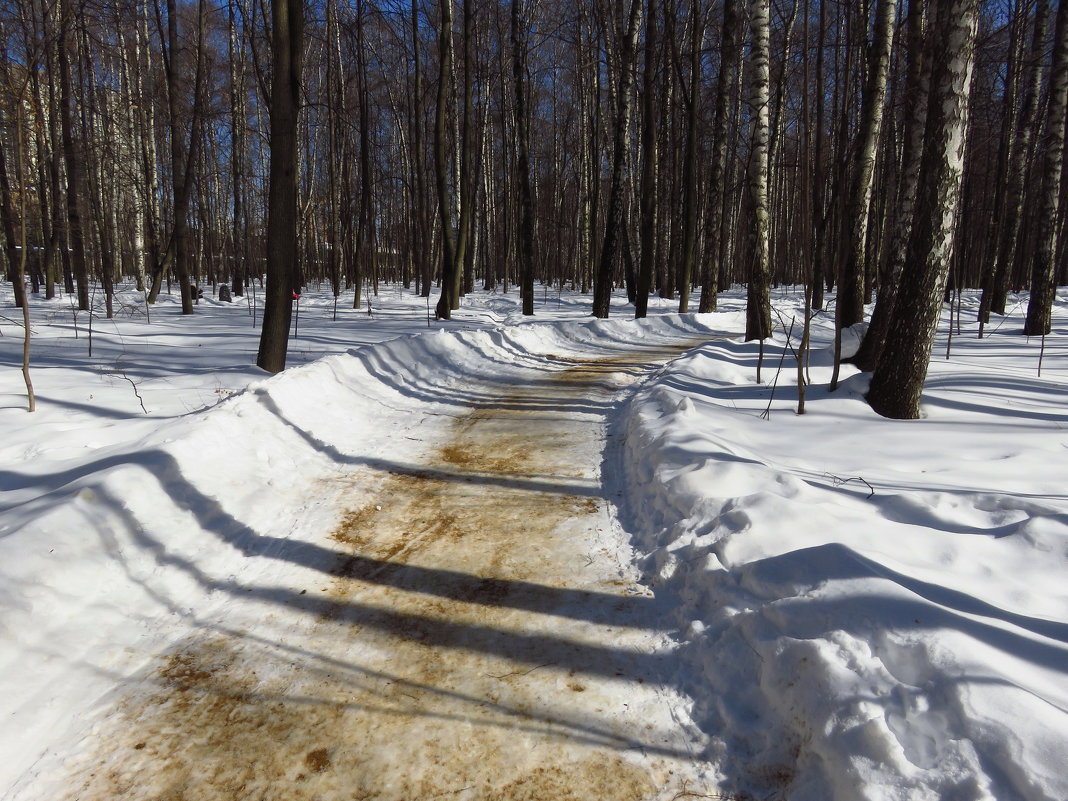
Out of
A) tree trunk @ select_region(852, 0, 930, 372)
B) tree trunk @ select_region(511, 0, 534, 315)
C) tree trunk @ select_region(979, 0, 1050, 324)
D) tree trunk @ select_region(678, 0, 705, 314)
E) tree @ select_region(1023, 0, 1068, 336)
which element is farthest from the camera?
tree trunk @ select_region(678, 0, 705, 314)

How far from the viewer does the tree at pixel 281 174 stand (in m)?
7.94

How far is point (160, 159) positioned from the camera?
3158 centimetres

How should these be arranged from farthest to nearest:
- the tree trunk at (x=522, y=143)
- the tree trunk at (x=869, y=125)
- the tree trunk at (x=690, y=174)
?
the tree trunk at (x=690, y=174) → the tree trunk at (x=522, y=143) → the tree trunk at (x=869, y=125)

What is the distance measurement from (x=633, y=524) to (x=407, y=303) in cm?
2155

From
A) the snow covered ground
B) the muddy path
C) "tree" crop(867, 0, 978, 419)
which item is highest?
"tree" crop(867, 0, 978, 419)

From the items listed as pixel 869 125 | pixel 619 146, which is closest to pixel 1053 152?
pixel 869 125

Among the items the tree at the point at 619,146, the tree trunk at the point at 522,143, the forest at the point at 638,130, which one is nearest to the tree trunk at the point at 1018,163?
the forest at the point at 638,130

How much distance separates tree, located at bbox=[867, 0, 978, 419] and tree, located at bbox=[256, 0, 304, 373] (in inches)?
286

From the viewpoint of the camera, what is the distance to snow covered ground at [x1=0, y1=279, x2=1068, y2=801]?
7.15 feet

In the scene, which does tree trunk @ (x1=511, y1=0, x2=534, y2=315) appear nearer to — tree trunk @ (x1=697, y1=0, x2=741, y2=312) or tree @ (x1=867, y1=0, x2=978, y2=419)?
tree trunk @ (x1=697, y1=0, x2=741, y2=312)

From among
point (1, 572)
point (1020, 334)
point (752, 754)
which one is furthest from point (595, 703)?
point (1020, 334)

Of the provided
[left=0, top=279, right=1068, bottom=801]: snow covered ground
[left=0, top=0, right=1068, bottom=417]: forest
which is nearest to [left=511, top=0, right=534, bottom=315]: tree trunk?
[left=0, top=0, right=1068, bottom=417]: forest

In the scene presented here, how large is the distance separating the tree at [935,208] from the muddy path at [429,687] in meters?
3.98

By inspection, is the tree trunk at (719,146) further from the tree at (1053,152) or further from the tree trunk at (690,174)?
the tree at (1053,152)
